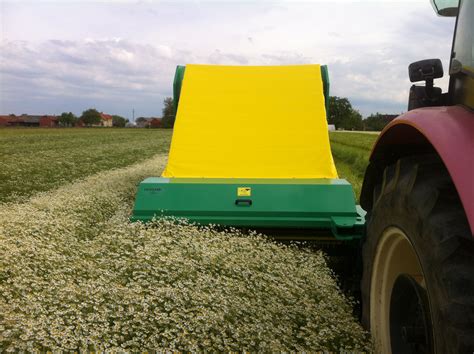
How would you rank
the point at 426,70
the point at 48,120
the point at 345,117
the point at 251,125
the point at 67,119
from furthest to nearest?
the point at 48,120 < the point at 67,119 < the point at 345,117 < the point at 251,125 < the point at 426,70

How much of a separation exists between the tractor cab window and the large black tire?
410mm

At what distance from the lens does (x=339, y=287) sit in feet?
11.5

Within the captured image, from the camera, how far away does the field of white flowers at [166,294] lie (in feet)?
8.47

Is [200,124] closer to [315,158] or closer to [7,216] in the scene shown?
[315,158]

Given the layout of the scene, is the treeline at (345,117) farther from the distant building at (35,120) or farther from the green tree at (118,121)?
the distant building at (35,120)

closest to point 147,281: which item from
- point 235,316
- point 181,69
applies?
point 235,316

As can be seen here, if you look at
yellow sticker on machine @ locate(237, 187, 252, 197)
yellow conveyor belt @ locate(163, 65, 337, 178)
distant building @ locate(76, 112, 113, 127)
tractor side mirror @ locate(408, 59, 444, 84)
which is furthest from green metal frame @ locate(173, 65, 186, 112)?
distant building @ locate(76, 112, 113, 127)

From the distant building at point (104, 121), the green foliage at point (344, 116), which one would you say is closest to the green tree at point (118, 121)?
the distant building at point (104, 121)

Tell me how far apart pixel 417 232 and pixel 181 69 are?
4.68m

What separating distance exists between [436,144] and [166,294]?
6.06 feet

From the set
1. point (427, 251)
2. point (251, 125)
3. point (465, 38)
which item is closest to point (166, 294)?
point (427, 251)

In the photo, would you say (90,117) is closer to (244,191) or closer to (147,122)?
(147,122)

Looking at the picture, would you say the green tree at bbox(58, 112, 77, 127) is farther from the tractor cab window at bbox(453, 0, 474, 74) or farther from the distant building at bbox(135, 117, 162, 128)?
the tractor cab window at bbox(453, 0, 474, 74)

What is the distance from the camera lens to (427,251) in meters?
1.67
